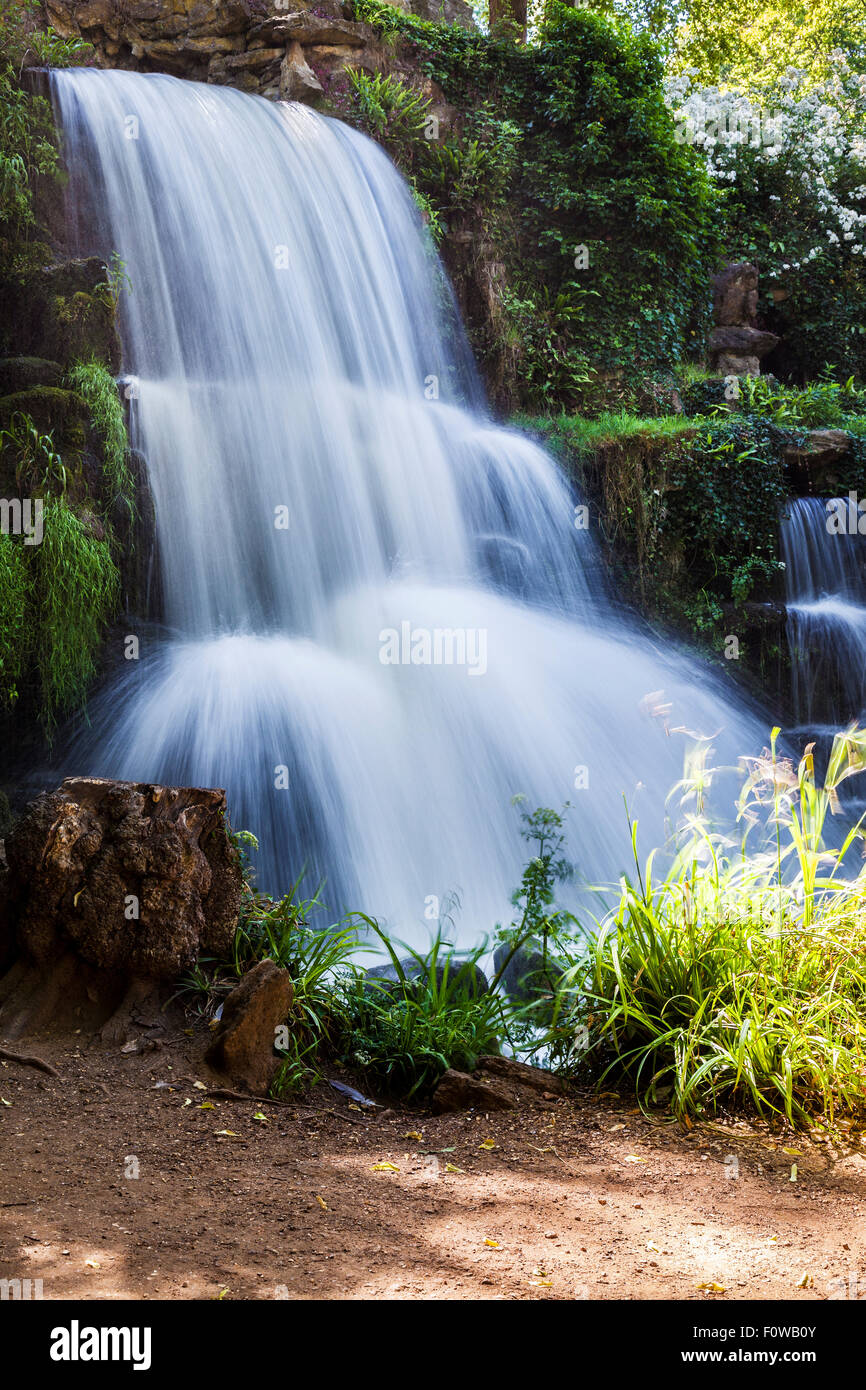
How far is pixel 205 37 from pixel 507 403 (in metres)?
5.11

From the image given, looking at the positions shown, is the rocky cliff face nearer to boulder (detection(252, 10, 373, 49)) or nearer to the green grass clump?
boulder (detection(252, 10, 373, 49))

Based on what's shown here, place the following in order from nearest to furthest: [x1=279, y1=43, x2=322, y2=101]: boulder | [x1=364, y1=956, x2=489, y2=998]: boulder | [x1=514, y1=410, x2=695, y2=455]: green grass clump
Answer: [x1=364, y1=956, x2=489, y2=998]: boulder
[x1=514, y1=410, x2=695, y2=455]: green grass clump
[x1=279, y1=43, x2=322, y2=101]: boulder

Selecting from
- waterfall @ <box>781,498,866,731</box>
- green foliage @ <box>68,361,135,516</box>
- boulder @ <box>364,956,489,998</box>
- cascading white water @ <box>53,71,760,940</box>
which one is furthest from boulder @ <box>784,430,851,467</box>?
boulder @ <box>364,956,489,998</box>

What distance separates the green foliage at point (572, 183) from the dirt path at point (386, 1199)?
9.92 meters

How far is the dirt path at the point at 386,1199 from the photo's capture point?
2.30 meters

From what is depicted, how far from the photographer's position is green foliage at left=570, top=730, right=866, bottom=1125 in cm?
346

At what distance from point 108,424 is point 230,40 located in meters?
7.10

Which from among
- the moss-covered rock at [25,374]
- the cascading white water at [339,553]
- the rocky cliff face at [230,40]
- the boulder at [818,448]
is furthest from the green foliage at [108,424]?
the boulder at [818,448]

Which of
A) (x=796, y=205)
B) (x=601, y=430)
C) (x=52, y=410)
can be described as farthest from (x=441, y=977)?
(x=796, y=205)

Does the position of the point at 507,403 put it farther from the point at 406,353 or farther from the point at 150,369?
the point at 150,369

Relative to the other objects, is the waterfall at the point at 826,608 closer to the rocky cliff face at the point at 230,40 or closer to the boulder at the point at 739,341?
the boulder at the point at 739,341

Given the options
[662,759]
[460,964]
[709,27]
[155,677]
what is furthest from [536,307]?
[709,27]

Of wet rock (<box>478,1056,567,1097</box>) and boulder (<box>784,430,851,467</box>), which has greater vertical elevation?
boulder (<box>784,430,851,467</box>)

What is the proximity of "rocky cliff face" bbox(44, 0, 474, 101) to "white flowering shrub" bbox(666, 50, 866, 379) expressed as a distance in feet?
17.2
